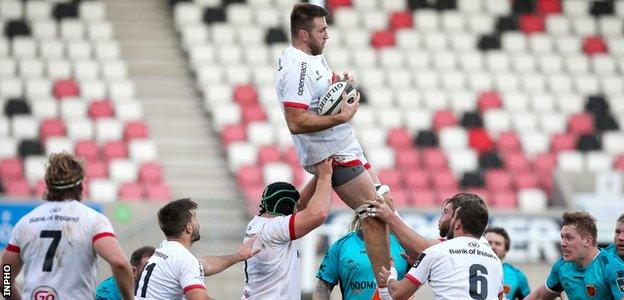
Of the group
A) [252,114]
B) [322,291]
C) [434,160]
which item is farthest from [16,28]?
[322,291]

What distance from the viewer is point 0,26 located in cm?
2145

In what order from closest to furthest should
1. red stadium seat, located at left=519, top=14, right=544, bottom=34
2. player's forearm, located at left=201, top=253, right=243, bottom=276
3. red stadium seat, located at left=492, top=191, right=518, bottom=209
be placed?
player's forearm, located at left=201, top=253, right=243, bottom=276
red stadium seat, located at left=492, top=191, right=518, bottom=209
red stadium seat, located at left=519, top=14, right=544, bottom=34

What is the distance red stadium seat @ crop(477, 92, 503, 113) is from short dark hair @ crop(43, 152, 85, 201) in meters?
15.4

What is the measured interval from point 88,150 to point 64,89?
1.59 meters

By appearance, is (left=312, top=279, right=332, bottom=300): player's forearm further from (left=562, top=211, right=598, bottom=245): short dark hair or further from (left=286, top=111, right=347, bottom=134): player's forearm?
(left=562, top=211, right=598, bottom=245): short dark hair

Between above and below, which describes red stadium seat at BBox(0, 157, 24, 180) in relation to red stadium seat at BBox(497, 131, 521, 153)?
above

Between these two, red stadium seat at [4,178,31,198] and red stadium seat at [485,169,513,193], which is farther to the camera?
red stadium seat at [485,169,513,193]

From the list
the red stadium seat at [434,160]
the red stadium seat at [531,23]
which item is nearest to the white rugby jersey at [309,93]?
the red stadium seat at [434,160]

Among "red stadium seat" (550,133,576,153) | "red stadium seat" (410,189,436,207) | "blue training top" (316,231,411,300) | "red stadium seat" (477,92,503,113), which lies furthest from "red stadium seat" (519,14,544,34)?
"blue training top" (316,231,411,300)

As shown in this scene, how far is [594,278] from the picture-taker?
925cm

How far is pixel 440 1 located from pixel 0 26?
8699 millimetres

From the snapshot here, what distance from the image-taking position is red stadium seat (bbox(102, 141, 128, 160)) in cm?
1962

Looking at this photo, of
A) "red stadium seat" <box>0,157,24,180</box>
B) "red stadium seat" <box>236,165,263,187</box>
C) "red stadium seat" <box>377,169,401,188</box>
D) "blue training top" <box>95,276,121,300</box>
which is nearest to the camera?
"blue training top" <box>95,276,121,300</box>

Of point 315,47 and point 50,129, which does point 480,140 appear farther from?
point 315,47
